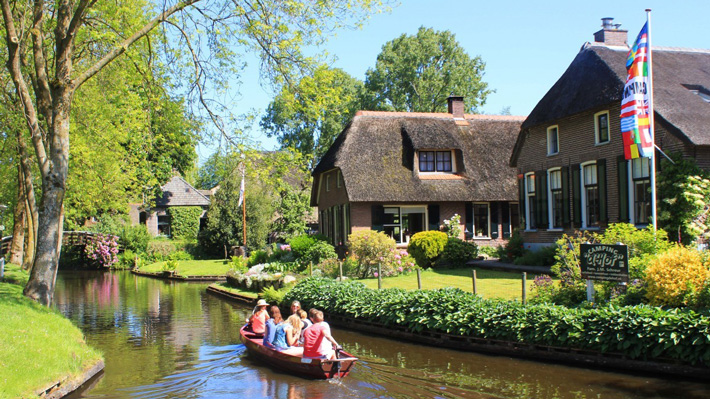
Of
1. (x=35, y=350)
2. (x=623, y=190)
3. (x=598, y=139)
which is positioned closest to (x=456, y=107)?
(x=598, y=139)

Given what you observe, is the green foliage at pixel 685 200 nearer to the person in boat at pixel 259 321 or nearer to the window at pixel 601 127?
the window at pixel 601 127

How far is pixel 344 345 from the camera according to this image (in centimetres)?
1450

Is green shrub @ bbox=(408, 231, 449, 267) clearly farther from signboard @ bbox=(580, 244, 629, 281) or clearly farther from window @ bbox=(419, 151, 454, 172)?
signboard @ bbox=(580, 244, 629, 281)

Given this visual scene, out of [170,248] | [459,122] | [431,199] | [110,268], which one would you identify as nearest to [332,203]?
[431,199]

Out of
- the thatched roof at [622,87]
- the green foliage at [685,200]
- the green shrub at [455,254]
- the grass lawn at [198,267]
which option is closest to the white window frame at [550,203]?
the thatched roof at [622,87]

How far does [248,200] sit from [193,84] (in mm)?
22958

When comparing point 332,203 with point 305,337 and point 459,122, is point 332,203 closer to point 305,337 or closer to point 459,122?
point 459,122

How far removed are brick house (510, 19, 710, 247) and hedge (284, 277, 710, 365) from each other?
7.82m

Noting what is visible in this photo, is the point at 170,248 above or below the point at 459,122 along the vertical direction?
below

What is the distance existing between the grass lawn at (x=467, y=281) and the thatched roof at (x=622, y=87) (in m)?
6.07

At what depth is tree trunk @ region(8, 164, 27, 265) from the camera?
2588cm

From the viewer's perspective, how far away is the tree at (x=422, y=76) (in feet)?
163

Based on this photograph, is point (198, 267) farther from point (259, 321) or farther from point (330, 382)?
point (330, 382)

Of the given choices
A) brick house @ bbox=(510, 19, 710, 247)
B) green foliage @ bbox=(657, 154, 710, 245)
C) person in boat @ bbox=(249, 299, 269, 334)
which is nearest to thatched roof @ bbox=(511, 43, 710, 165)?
brick house @ bbox=(510, 19, 710, 247)
